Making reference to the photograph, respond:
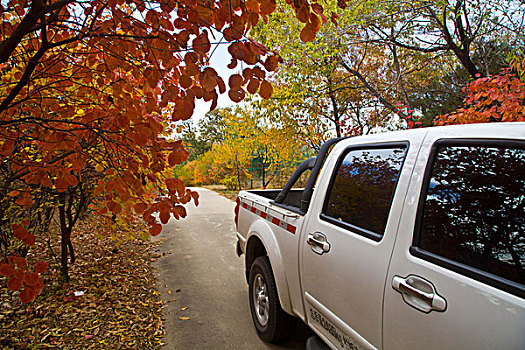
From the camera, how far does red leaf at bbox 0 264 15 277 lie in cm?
168

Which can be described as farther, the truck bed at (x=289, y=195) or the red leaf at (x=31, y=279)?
the truck bed at (x=289, y=195)

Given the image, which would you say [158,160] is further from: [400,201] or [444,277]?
[444,277]

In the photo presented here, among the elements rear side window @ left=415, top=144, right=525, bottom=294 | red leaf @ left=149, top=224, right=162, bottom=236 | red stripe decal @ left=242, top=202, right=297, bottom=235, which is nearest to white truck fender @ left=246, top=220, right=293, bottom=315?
red stripe decal @ left=242, top=202, right=297, bottom=235

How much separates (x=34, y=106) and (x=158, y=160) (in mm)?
1678

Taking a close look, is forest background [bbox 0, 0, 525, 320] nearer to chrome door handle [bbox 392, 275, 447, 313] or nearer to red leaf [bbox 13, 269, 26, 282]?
red leaf [bbox 13, 269, 26, 282]

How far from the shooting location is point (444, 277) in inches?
52.4

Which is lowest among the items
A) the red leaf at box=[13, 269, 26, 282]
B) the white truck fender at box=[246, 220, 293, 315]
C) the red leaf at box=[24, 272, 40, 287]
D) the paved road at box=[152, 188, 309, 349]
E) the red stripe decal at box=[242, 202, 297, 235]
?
the paved road at box=[152, 188, 309, 349]

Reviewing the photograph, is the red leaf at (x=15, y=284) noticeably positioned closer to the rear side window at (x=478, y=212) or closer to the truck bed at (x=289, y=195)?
the rear side window at (x=478, y=212)

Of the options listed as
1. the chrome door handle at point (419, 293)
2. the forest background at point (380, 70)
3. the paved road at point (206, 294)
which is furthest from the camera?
the forest background at point (380, 70)

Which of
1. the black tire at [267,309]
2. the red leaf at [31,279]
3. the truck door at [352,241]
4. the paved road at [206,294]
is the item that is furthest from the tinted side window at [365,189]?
the red leaf at [31,279]

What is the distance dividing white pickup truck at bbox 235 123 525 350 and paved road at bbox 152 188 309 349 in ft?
3.68

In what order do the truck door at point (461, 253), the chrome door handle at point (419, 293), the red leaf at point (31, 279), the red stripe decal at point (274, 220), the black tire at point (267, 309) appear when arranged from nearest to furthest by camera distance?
the truck door at point (461, 253) → the chrome door handle at point (419, 293) → the red leaf at point (31, 279) → the red stripe decal at point (274, 220) → the black tire at point (267, 309)

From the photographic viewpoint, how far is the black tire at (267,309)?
2875mm

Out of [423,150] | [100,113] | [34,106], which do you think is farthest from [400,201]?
[34,106]
